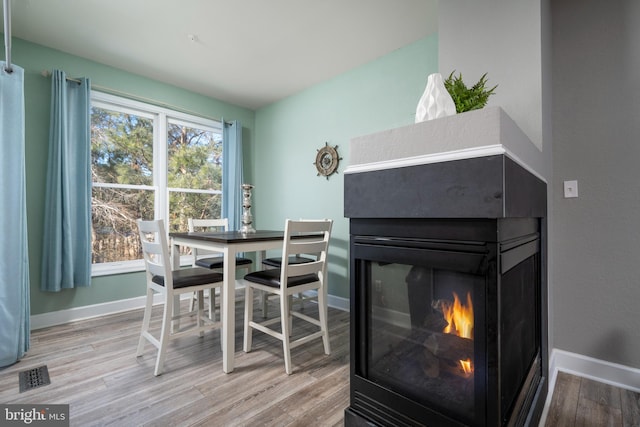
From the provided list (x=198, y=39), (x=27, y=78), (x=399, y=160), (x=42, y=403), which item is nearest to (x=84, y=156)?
(x=27, y=78)

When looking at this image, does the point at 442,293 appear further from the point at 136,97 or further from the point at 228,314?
the point at 136,97

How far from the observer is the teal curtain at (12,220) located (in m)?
1.98

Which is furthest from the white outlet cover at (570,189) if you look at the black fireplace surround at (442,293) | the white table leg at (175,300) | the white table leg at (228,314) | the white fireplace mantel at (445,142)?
the white table leg at (175,300)

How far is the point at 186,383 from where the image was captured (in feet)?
5.66

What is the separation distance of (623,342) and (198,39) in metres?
3.67

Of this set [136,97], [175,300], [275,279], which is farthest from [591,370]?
[136,97]

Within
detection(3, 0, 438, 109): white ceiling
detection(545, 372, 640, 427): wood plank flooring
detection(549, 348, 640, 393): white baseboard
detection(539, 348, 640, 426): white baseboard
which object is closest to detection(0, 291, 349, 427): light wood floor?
detection(545, 372, 640, 427): wood plank flooring

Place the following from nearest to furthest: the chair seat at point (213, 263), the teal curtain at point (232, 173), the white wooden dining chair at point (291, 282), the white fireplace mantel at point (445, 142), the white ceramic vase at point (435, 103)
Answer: the white fireplace mantel at point (445, 142)
the white ceramic vase at point (435, 103)
the white wooden dining chair at point (291, 282)
the chair seat at point (213, 263)
the teal curtain at point (232, 173)

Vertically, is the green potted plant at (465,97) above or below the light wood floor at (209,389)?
above

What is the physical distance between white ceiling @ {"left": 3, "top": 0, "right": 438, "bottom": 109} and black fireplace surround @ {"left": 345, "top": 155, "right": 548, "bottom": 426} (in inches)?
70.4

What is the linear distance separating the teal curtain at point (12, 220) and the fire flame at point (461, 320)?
2672mm

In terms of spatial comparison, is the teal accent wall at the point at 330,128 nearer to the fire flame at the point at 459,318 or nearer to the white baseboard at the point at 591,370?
the white baseboard at the point at 591,370

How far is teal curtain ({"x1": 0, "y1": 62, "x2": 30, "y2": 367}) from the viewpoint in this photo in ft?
6.51

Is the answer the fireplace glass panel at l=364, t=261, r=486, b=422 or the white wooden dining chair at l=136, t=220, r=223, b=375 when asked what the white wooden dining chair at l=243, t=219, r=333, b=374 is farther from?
the fireplace glass panel at l=364, t=261, r=486, b=422
